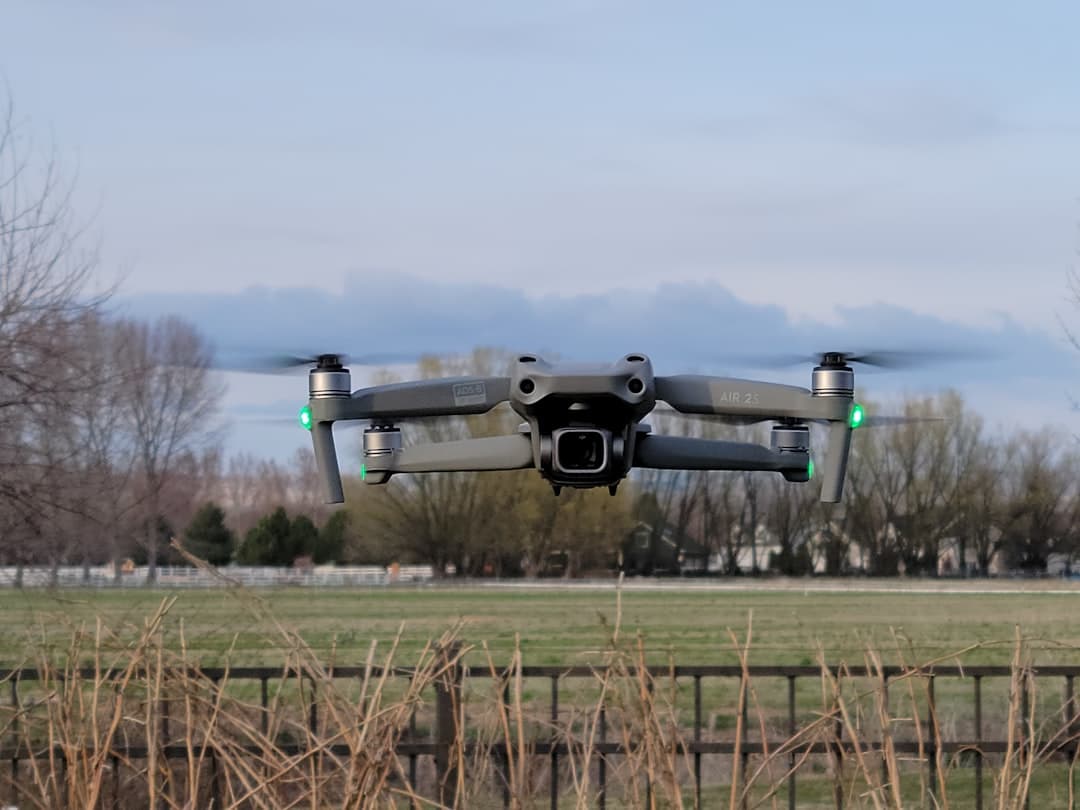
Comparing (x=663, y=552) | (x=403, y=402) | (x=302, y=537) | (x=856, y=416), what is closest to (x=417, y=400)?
(x=403, y=402)

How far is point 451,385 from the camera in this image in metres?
3.18

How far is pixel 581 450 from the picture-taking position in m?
3.05

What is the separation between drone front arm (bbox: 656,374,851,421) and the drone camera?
168 mm

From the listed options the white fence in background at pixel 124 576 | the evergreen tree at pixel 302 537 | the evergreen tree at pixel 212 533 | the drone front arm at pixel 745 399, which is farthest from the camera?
the evergreen tree at pixel 212 533

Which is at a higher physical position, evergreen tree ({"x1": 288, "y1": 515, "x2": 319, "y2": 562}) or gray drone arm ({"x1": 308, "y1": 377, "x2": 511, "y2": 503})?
gray drone arm ({"x1": 308, "y1": 377, "x2": 511, "y2": 503})

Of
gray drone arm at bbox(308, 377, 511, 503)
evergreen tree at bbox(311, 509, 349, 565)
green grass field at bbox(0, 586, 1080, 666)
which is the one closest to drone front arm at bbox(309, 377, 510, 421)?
gray drone arm at bbox(308, 377, 511, 503)

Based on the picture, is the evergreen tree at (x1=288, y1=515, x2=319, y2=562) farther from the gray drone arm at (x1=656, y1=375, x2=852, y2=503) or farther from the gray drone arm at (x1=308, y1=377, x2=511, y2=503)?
the gray drone arm at (x1=656, y1=375, x2=852, y2=503)

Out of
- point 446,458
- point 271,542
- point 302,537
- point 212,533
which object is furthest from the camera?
point 212,533

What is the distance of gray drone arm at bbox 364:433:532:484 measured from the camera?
3.29 metres

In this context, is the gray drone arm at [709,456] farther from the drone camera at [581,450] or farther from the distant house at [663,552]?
the distant house at [663,552]

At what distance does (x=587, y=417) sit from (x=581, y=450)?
92mm

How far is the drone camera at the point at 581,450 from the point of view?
3027mm

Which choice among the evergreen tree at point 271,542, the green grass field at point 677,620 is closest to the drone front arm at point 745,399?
the green grass field at point 677,620

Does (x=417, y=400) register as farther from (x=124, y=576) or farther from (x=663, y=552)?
(x=124, y=576)
